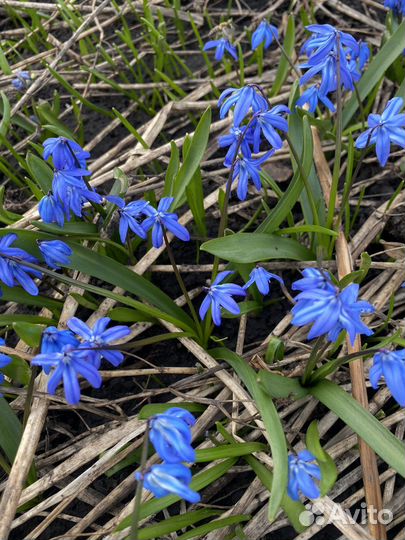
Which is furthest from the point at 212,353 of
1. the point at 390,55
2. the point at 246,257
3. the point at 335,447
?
the point at 390,55

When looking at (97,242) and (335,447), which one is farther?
(97,242)

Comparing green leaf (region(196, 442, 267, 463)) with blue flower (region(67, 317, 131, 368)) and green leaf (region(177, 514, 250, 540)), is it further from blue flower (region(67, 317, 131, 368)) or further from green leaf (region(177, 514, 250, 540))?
blue flower (region(67, 317, 131, 368))

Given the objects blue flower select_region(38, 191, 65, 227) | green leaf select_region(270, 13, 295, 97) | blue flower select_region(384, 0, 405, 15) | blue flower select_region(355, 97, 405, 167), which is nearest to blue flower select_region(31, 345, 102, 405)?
blue flower select_region(38, 191, 65, 227)

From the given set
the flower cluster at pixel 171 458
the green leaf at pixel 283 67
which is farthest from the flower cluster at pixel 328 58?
the flower cluster at pixel 171 458

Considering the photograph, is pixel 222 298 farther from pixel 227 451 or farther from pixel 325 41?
pixel 325 41

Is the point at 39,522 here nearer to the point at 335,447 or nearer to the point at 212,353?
the point at 212,353

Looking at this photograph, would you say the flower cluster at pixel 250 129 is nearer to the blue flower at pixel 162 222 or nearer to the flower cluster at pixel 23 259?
the blue flower at pixel 162 222
